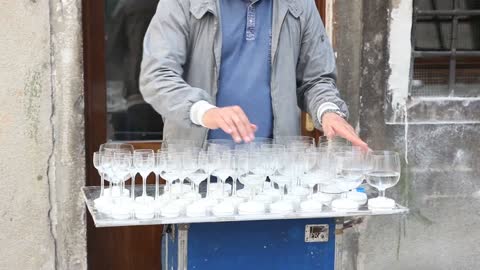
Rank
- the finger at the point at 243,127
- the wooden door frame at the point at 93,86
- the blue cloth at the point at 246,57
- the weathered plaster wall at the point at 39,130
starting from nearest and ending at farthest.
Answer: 1. the finger at the point at 243,127
2. the blue cloth at the point at 246,57
3. the weathered plaster wall at the point at 39,130
4. the wooden door frame at the point at 93,86

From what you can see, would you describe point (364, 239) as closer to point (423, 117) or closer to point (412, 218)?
point (412, 218)

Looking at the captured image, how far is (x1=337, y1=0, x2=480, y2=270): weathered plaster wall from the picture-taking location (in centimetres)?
402

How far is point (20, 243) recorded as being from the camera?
12.1ft

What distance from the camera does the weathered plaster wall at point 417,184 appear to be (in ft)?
13.2

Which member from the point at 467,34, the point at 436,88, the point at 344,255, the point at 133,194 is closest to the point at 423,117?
the point at 436,88

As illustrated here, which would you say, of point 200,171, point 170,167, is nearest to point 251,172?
A: point 200,171

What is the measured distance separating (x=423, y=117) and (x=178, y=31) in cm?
210

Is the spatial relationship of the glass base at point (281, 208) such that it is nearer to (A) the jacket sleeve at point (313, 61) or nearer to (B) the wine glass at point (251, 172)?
(B) the wine glass at point (251, 172)

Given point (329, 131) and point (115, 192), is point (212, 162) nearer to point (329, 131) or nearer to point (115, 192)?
point (115, 192)

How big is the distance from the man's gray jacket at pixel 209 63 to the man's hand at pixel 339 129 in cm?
14

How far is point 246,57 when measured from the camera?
2.68 metres

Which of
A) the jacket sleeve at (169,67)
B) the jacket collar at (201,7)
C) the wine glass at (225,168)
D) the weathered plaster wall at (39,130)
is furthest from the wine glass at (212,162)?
the weathered plaster wall at (39,130)

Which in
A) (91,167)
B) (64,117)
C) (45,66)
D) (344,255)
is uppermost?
(45,66)

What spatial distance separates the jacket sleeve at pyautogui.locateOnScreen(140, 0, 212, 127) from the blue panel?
390 mm
